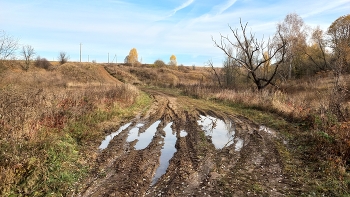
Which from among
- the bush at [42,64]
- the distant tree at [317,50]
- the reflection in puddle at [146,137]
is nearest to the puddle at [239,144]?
the reflection in puddle at [146,137]

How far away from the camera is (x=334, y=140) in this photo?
21.5ft

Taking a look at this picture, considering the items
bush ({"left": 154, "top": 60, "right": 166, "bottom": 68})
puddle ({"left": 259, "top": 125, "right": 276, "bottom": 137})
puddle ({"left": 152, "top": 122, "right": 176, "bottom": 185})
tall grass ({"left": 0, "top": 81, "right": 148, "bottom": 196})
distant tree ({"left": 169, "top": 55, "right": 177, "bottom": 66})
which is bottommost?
puddle ({"left": 152, "top": 122, "right": 176, "bottom": 185})

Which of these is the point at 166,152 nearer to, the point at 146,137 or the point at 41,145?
the point at 146,137

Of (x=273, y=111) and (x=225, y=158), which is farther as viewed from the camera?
(x=273, y=111)

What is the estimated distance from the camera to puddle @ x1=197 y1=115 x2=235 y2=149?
7879mm

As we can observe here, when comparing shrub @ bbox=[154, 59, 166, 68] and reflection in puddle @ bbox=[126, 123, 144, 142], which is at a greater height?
shrub @ bbox=[154, 59, 166, 68]

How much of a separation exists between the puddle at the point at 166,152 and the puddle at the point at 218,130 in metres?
1.39

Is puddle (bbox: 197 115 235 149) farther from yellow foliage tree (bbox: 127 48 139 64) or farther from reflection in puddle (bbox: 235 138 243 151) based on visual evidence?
yellow foliage tree (bbox: 127 48 139 64)

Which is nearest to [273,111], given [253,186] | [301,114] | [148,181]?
[301,114]

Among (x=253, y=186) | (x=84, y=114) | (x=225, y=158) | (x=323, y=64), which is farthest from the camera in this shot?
(x=323, y=64)

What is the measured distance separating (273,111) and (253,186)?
9968mm

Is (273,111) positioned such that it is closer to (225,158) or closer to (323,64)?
(225,158)

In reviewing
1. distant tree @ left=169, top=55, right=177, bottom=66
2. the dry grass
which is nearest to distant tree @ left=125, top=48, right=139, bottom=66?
distant tree @ left=169, top=55, right=177, bottom=66

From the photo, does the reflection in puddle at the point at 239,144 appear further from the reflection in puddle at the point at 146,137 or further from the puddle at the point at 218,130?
the reflection in puddle at the point at 146,137
